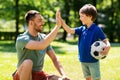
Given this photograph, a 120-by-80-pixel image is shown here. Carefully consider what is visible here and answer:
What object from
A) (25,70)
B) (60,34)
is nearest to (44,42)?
(25,70)

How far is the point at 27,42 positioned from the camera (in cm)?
623

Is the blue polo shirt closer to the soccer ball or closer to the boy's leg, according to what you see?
the soccer ball

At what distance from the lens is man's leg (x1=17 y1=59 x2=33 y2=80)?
618 cm

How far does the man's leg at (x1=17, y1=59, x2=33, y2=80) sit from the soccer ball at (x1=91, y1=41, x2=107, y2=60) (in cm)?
153

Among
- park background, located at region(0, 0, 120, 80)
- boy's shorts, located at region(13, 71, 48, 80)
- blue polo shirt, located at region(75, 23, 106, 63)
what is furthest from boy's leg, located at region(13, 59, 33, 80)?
park background, located at region(0, 0, 120, 80)

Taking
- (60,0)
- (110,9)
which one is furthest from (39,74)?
(110,9)

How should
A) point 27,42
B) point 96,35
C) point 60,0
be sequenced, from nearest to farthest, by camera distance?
point 27,42
point 96,35
point 60,0

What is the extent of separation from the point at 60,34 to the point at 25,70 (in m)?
44.4

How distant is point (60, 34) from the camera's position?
50594mm

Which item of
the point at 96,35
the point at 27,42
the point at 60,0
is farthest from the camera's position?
the point at 60,0

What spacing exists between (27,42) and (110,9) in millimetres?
40906

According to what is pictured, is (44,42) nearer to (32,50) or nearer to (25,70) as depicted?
(32,50)

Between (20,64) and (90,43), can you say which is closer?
(20,64)

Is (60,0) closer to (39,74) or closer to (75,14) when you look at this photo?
(75,14)
